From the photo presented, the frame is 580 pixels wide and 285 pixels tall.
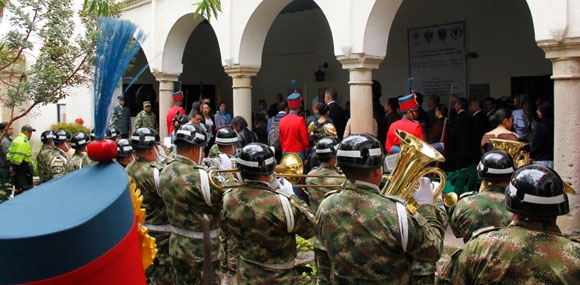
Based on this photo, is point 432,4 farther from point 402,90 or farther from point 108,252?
point 108,252

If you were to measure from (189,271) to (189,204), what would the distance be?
679mm

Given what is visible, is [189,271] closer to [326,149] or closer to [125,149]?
[326,149]

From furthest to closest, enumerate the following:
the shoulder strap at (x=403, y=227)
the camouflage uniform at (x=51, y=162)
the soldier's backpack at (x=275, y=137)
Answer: the soldier's backpack at (x=275, y=137) < the camouflage uniform at (x=51, y=162) < the shoulder strap at (x=403, y=227)

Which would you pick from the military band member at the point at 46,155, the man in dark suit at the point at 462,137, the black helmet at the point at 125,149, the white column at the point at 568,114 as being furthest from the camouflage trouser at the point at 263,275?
the military band member at the point at 46,155

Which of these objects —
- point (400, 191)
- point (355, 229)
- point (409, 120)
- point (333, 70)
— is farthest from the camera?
point (333, 70)

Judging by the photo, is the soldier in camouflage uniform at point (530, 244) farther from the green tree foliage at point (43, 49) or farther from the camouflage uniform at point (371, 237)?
the green tree foliage at point (43, 49)

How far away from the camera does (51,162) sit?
34.4 ft

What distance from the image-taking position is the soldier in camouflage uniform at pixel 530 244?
8.86ft

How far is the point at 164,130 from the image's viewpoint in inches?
599

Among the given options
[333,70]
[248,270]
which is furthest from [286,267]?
[333,70]

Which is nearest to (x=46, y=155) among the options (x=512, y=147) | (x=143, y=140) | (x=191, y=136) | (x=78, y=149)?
(x=78, y=149)

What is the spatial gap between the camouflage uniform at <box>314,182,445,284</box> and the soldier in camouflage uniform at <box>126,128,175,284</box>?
2.67 meters

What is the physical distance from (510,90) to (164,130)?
8.60 meters

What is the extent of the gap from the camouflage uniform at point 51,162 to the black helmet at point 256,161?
6.81 m
